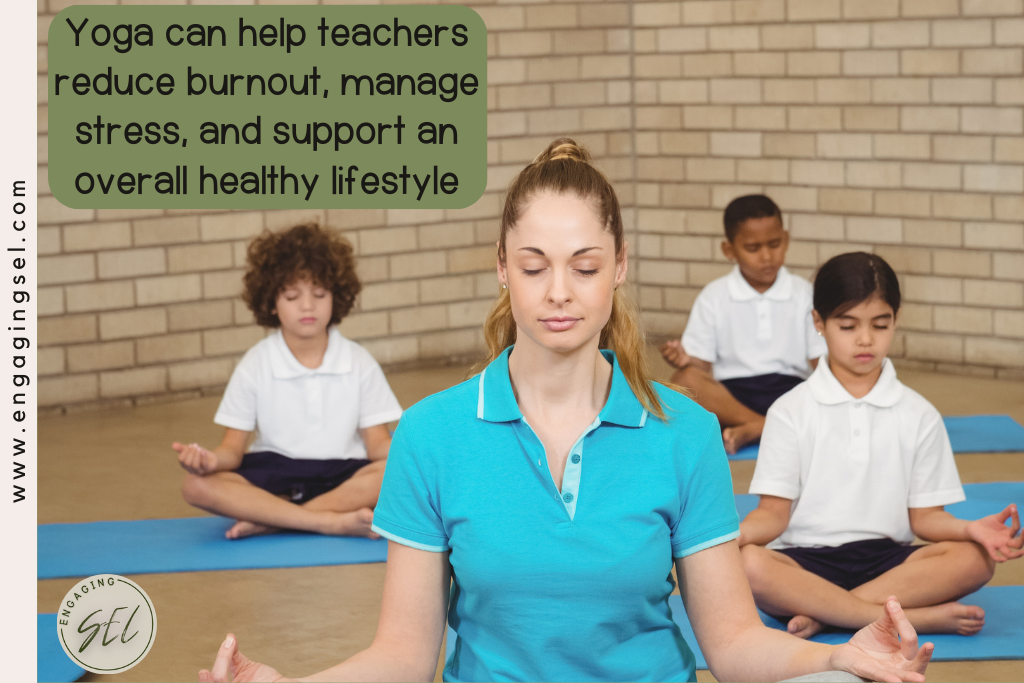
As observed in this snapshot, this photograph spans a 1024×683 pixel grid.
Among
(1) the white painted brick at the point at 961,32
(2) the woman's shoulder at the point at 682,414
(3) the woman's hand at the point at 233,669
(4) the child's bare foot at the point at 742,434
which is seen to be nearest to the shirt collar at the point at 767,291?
(4) the child's bare foot at the point at 742,434

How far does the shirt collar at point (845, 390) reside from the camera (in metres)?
2.84

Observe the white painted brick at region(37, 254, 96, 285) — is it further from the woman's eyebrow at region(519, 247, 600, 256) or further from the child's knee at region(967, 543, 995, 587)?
the woman's eyebrow at region(519, 247, 600, 256)

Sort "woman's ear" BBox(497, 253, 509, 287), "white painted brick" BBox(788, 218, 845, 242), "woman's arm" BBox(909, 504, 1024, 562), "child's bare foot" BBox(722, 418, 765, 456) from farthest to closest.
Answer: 1. "white painted brick" BBox(788, 218, 845, 242)
2. "child's bare foot" BBox(722, 418, 765, 456)
3. "woman's arm" BBox(909, 504, 1024, 562)
4. "woman's ear" BBox(497, 253, 509, 287)

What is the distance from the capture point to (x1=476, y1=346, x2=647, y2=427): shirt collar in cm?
154

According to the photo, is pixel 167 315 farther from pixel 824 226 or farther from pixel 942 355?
pixel 942 355

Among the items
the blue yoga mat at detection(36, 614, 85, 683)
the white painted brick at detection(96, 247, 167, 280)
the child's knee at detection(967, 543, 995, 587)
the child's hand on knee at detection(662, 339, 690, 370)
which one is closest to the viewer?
the blue yoga mat at detection(36, 614, 85, 683)

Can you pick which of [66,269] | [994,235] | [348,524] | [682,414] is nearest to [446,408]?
[682,414]

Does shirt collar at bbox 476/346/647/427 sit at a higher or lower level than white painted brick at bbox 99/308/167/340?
higher

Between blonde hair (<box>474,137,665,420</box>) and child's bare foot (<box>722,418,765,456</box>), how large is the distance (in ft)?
9.59

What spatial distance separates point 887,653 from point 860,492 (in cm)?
150

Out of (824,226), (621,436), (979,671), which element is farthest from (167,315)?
(621,436)

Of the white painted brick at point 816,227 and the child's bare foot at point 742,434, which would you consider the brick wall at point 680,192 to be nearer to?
the white painted brick at point 816,227

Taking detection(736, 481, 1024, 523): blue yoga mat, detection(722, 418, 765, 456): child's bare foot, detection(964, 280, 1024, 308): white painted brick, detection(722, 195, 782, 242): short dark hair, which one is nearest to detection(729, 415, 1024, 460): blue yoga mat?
detection(722, 418, 765, 456): child's bare foot

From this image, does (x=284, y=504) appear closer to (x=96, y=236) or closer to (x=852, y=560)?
(x=852, y=560)
